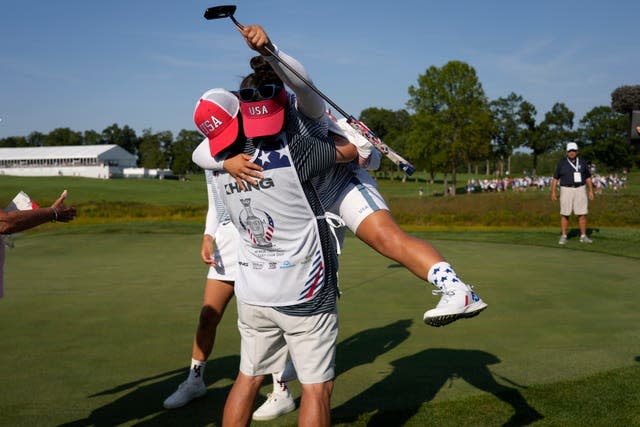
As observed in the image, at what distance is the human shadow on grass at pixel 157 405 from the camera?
13.3 feet

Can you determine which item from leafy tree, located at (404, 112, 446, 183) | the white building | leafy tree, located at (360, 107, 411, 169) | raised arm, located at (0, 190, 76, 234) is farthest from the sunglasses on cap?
leafy tree, located at (360, 107, 411, 169)

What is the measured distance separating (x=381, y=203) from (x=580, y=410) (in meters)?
1.88

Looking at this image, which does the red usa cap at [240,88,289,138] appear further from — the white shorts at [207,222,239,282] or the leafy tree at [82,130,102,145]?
the leafy tree at [82,130,102,145]

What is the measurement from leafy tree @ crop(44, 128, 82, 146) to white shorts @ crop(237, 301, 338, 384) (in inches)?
6932

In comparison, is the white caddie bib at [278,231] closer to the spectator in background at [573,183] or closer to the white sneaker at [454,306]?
the white sneaker at [454,306]

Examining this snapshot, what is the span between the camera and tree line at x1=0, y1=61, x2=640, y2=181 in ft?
211

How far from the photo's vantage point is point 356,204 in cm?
348

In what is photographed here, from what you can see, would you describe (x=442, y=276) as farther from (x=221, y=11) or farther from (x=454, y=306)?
Result: (x=221, y=11)

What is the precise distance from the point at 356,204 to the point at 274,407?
1645 millimetres

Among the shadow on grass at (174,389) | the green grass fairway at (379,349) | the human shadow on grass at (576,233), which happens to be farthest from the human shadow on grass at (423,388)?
the human shadow on grass at (576,233)

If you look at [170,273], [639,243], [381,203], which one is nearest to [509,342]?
[381,203]

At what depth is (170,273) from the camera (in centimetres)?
977

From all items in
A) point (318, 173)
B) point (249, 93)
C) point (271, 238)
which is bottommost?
point (271, 238)

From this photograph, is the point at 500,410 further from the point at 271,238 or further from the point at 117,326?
the point at 117,326
